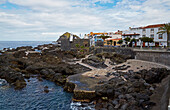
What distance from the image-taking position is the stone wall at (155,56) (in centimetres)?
3298

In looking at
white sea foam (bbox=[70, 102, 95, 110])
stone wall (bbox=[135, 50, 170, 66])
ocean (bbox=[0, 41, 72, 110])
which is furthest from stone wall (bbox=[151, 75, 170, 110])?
stone wall (bbox=[135, 50, 170, 66])

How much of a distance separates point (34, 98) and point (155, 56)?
95.7 ft

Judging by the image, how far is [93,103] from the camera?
757 inches

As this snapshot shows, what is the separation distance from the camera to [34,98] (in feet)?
70.8

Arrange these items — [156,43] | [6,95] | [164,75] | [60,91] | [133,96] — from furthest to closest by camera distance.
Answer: [156,43], [164,75], [60,91], [6,95], [133,96]

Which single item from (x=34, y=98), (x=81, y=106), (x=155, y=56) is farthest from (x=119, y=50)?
(x=34, y=98)

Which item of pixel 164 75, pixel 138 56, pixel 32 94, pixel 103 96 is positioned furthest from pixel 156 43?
pixel 32 94

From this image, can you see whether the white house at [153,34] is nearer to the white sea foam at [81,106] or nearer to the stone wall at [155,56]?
the stone wall at [155,56]

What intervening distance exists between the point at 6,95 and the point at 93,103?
13691 mm

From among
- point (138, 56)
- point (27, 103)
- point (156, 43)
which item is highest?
point (156, 43)

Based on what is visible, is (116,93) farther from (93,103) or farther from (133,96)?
(93,103)

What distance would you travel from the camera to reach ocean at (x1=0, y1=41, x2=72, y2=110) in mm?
19234

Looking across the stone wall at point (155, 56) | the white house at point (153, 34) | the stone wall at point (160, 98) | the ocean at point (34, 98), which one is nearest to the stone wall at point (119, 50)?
the stone wall at point (155, 56)

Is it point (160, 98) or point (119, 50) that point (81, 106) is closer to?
point (160, 98)
